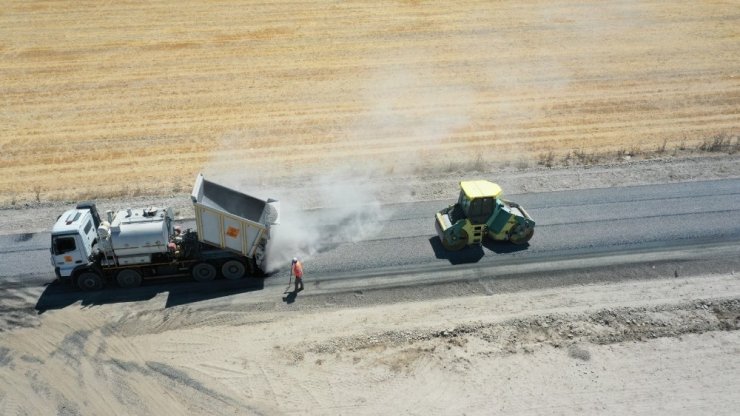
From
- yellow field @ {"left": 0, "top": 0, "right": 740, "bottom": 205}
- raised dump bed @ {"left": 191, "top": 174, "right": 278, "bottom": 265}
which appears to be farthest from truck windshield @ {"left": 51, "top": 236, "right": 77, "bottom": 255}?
yellow field @ {"left": 0, "top": 0, "right": 740, "bottom": 205}

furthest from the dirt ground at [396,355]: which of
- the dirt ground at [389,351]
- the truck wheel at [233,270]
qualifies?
the truck wheel at [233,270]

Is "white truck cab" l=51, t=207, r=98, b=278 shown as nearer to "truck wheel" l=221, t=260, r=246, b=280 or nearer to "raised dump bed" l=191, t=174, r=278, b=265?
"raised dump bed" l=191, t=174, r=278, b=265

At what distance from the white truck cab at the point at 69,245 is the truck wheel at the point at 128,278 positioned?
3.61 ft

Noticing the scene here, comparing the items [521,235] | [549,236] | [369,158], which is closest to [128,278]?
[369,158]

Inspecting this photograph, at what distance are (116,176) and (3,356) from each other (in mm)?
11404

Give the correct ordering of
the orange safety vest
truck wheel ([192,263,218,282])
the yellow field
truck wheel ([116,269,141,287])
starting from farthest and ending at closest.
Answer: the yellow field
truck wheel ([192,263,218,282])
truck wheel ([116,269,141,287])
the orange safety vest

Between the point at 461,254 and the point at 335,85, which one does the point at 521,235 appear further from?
the point at 335,85

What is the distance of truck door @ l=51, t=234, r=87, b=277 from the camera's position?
18594 mm

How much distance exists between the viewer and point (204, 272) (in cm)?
1959

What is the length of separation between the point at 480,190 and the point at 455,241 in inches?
74.7

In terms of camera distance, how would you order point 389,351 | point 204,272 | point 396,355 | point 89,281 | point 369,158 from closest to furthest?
point 396,355 < point 389,351 < point 89,281 < point 204,272 < point 369,158

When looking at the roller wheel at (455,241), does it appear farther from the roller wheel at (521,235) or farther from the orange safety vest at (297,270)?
the orange safety vest at (297,270)

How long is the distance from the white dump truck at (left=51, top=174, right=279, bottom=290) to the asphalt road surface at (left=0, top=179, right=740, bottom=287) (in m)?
1.49

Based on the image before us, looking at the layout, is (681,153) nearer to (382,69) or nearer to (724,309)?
(724,309)
